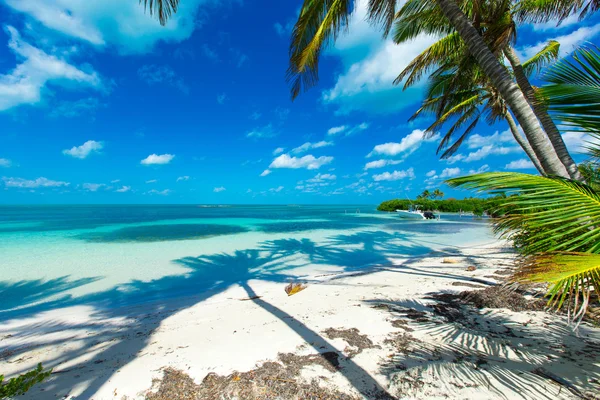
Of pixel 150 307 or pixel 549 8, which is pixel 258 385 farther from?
pixel 549 8

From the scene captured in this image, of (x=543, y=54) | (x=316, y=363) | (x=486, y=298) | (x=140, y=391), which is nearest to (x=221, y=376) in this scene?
(x=140, y=391)

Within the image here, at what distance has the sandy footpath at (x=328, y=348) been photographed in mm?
2176

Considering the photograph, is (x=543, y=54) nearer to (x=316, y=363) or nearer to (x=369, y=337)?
(x=369, y=337)

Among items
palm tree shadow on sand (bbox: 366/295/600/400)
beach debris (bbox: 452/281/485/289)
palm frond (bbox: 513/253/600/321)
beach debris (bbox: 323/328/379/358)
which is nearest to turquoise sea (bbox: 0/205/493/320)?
beach debris (bbox: 452/281/485/289)

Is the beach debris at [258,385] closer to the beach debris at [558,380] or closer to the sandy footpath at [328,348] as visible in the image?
the sandy footpath at [328,348]

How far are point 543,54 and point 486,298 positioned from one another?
23.2 feet

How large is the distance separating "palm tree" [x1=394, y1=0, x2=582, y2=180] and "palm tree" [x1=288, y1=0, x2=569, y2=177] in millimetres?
179

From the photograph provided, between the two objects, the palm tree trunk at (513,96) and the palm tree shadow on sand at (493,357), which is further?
the palm tree trunk at (513,96)

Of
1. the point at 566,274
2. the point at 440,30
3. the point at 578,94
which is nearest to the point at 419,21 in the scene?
the point at 440,30

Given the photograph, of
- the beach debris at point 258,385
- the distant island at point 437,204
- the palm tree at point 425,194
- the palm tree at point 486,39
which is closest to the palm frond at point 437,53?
the palm tree at point 486,39

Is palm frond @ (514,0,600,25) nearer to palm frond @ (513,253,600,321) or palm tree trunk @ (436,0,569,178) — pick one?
palm tree trunk @ (436,0,569,178)

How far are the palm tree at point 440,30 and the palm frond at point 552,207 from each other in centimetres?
151

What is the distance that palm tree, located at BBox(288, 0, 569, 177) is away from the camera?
2744 mm

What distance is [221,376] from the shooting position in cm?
238
